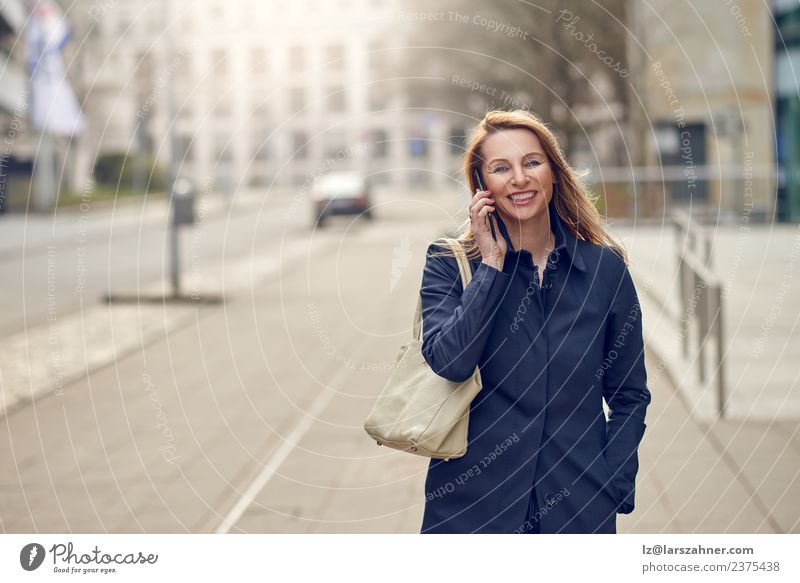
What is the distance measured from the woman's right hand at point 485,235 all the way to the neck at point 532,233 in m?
0.10

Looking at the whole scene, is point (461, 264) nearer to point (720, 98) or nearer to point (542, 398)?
point (542, 398)

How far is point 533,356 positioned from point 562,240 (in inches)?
13.3

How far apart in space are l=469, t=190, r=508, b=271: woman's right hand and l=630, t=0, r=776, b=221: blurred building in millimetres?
19421

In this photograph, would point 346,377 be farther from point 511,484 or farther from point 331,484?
point 511,484

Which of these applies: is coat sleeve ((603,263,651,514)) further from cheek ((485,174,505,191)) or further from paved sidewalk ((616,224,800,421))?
paved sidewalk ((616,224,800,421))

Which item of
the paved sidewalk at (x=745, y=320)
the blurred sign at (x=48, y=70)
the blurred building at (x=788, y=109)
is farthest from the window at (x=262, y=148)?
the paved sidewalk at (x=745, y=320)

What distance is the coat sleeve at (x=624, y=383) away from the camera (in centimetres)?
318

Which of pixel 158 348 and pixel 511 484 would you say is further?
pixel 158 348

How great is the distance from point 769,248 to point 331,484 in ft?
46.3

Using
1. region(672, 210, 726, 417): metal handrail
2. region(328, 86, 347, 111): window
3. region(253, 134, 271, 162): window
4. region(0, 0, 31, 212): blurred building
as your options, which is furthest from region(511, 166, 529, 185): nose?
region(253, 134, 271, 162): window

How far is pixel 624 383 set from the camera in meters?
3.25

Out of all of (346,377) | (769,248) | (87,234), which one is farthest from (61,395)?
(87,234)

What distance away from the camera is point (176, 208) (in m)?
15.4
